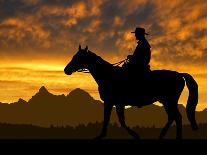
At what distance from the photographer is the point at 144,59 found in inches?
762

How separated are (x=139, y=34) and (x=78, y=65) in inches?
98.6

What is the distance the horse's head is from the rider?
150 centimetres

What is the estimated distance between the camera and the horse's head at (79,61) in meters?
19.4

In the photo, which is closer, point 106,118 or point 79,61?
point 106,118

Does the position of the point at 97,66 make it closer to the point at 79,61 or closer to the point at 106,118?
the point at 79,61

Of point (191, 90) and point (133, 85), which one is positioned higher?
point (133, 85)

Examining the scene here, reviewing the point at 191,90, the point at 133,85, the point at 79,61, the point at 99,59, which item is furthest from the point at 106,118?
the point at 191,90

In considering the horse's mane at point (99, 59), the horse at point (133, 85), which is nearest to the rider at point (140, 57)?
the horse at point (133, 85)

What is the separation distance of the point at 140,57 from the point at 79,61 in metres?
2.23

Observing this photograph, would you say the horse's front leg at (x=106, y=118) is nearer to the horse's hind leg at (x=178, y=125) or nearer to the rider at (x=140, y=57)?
the rider at (x=140, y=57)

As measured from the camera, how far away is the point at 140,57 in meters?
19.3
